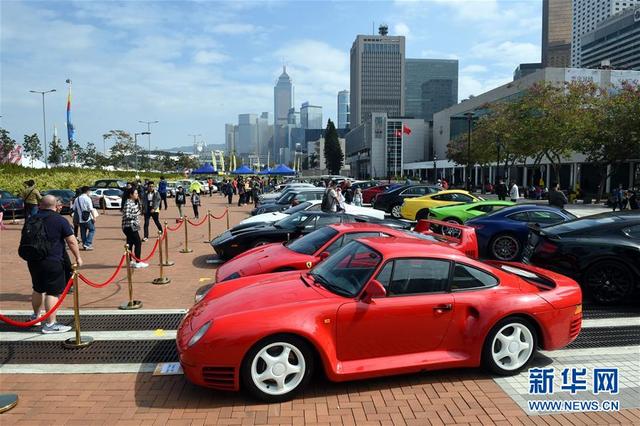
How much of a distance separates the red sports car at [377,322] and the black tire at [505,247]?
580 cm

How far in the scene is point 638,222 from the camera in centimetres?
752

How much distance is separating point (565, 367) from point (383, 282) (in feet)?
7.34

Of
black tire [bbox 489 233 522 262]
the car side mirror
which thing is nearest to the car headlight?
the car side mirror

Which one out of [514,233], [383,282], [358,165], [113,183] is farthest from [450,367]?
[358,165]

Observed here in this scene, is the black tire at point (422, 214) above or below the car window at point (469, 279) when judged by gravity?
below

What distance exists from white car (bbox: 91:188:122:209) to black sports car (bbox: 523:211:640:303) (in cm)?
2499

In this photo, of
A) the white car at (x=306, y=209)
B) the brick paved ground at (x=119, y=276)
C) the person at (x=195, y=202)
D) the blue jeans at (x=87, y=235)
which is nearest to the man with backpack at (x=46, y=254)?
the brick paved ground at (x=119, y=276)

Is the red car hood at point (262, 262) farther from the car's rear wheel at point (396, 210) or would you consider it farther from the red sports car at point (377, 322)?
the car's rear wheel at point (396, 210)

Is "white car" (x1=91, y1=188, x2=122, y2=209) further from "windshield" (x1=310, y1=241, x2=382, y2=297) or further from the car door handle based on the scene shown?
the car door handle

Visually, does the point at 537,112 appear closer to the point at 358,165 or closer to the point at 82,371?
the point at 82,371

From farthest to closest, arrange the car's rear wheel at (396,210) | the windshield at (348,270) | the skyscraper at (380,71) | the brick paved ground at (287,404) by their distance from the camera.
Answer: the skyscraper at (380,71)
the car's rear wheel at (396,210)
the windshield at (348,270)
the brick paved ground at (287,404)

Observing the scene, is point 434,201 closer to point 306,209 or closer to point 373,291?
point 306,209

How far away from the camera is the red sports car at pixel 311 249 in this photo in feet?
23.8

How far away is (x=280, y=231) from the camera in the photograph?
10305mm
